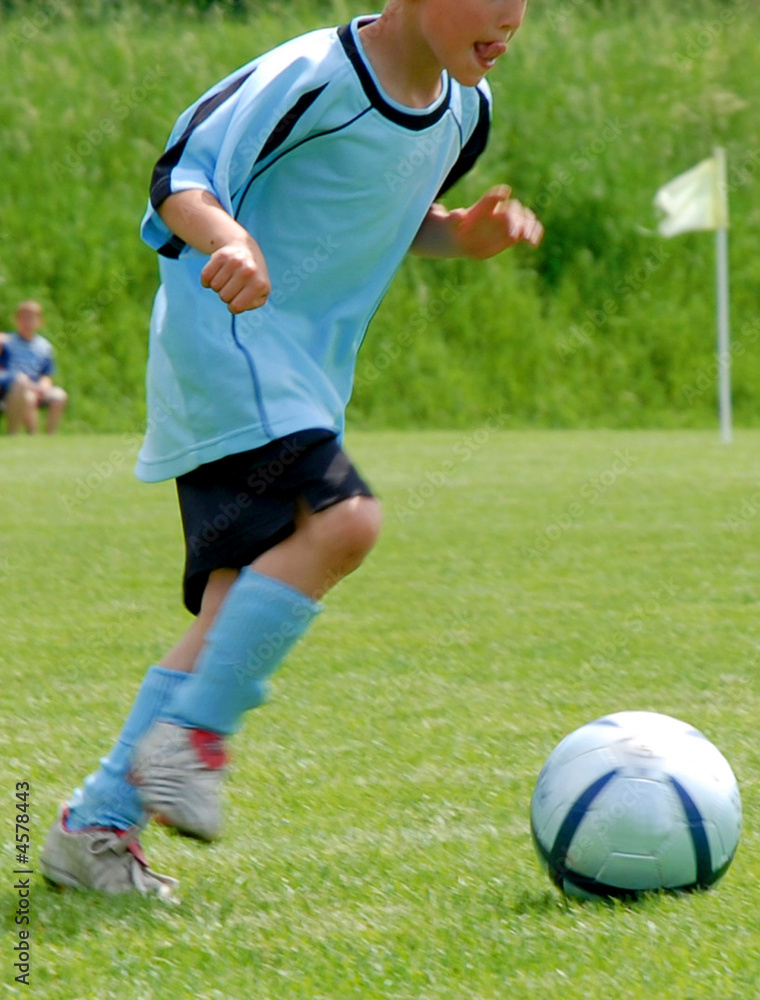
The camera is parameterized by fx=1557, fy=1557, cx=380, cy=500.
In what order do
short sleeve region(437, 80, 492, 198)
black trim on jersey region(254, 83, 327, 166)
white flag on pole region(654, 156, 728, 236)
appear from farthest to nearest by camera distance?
white flag on pole region(654, 156, 728, 236) < short sleeve region(437, 80, 492, 198) < black trim on jersey region(254, 83, 327, 166)

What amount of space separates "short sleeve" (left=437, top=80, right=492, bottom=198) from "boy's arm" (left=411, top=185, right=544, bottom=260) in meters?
0.06

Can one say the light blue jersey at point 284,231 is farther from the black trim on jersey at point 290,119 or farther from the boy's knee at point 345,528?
the boy's knee at point 345,528

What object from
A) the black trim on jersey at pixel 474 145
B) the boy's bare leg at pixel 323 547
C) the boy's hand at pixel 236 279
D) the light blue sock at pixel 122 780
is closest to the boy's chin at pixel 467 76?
the black trim on jersey at pixel 474 145

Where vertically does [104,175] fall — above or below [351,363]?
below

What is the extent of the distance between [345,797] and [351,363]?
0.96 meters

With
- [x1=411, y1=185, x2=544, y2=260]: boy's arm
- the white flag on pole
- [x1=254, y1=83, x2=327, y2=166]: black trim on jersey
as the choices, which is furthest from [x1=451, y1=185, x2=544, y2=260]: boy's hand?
the white flag on pole

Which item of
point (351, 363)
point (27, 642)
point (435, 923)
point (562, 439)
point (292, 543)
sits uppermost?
point (351, 363)

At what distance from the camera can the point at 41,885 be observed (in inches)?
104

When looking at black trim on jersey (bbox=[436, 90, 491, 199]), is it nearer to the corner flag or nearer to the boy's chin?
the boy's chin

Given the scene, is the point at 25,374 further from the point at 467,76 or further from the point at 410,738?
the point at 467,76

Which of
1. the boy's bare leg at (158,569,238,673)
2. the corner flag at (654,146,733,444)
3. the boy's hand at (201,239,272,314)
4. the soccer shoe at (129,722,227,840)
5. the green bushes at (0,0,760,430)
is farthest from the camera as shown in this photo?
the green bushes at (0,0,760,430)

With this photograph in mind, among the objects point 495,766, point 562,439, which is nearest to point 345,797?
point 495,766

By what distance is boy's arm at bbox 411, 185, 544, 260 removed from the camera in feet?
9.55

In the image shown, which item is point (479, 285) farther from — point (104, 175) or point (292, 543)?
point (292, 543)
